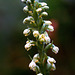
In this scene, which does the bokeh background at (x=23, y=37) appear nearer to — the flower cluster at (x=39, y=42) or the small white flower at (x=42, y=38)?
the flower cluster at (x=39, y=42)

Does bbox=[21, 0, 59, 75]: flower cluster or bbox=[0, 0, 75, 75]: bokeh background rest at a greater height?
bbox=[0, 0, 75, 75]: bokeh background

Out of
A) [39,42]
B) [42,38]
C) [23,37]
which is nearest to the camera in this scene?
[42,38]

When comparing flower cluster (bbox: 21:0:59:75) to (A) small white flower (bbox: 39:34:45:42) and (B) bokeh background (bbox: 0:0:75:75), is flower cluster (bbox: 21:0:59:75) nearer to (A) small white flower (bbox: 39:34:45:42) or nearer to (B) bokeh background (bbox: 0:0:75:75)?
(A) small white flower (bbox: 39:34:45:42)

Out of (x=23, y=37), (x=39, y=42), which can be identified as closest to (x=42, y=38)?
(x=39, y=42)

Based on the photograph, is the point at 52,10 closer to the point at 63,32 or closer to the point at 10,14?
the point at 63,32

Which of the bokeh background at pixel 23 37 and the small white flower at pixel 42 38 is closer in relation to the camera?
the small white flower at pixel 42 38

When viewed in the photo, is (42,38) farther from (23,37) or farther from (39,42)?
(23,37)

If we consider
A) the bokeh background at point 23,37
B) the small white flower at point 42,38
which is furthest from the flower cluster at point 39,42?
the bokeh background at point 23,37

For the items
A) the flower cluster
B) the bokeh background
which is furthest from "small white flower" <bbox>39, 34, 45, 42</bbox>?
the bokeh background
